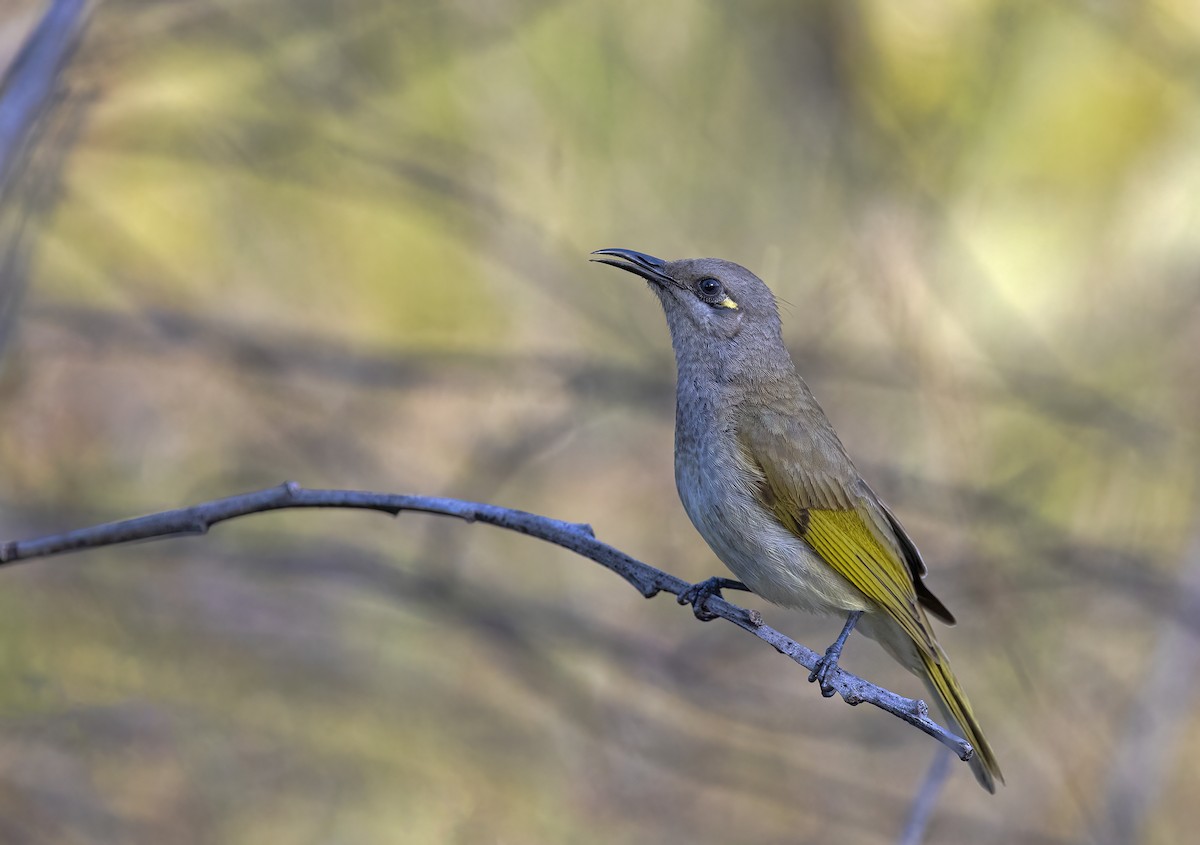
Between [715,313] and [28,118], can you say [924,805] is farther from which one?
[28,118]

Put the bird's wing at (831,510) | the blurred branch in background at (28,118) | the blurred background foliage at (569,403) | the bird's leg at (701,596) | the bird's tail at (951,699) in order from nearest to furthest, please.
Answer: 1. the blurred branch in background at (28,118)
2. the bird's leg at (701,596)
3. the bird's tail at (951,699)
4. the bird's wing at (831,510)
5. the blurred background foliage at (569,403)

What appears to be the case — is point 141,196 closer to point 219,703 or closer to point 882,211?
point 219,703

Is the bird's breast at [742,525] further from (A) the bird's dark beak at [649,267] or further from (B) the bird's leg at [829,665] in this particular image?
(A) the bird's dark beak at [649,267]

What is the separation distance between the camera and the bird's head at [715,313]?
525 centimetres

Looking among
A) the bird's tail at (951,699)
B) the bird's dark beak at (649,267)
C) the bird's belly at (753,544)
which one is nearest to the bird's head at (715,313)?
the bird's dark beak at (649,267)

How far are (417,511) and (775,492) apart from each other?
2165 millimetres

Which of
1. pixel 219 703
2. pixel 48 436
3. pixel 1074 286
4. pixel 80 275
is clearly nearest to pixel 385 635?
pixel 219 703

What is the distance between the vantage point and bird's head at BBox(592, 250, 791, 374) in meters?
5.25

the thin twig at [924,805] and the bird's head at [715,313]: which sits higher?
the bird's head at [715,313]

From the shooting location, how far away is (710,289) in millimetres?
5422

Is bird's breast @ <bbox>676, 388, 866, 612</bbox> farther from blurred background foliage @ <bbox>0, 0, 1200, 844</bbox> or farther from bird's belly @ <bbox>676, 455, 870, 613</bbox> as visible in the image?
blurred background foliage @ <bbox>0, 0, 1200, 844</bbox>

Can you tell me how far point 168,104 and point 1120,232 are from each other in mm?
8729

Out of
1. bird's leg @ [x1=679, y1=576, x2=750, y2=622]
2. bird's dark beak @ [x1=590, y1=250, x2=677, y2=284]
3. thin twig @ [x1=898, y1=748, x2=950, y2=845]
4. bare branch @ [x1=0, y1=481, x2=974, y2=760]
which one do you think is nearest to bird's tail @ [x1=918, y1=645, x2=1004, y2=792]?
thin twig @ [x1=898, y1=748, x2=950, y2=845]

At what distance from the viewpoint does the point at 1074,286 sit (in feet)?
38.3
